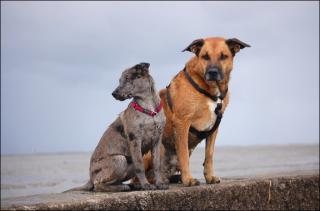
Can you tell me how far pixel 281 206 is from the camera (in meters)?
7.56

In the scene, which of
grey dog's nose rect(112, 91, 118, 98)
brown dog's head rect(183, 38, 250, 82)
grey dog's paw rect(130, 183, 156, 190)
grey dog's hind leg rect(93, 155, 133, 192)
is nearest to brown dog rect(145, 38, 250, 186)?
brown dog's head rect(183, 38, 250, 82)

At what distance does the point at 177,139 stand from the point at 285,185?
6.50ft

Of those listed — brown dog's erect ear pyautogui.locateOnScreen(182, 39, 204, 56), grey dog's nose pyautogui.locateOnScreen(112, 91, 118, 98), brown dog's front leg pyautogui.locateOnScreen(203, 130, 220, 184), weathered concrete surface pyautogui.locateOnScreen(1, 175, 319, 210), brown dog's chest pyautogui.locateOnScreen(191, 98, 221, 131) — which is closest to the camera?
weathered concrete surface pyautogui.locateOnScreen(1, 175, 319, 210)

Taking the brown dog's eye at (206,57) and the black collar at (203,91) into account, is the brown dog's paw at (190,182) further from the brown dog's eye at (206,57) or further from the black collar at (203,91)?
the brown dog's eye at (206,57)

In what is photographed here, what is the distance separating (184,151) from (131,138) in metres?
0.96

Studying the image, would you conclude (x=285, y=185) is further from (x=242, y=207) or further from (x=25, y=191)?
(x=25, y=191)

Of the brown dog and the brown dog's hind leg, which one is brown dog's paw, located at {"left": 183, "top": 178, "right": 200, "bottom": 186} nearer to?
the brown dog

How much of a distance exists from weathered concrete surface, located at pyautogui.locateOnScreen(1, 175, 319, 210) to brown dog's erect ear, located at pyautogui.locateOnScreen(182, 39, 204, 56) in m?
1.80

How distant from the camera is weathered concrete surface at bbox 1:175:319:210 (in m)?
5.70

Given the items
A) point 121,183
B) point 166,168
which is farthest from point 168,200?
point 166,168

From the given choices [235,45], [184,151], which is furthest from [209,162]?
[235,45]

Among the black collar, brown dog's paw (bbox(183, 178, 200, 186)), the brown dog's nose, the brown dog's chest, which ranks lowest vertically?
brown dog's paw (bbox(183, 178, 200, 186))

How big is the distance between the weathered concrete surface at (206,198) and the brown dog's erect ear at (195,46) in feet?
5.92

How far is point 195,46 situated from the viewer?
6.84 metres
